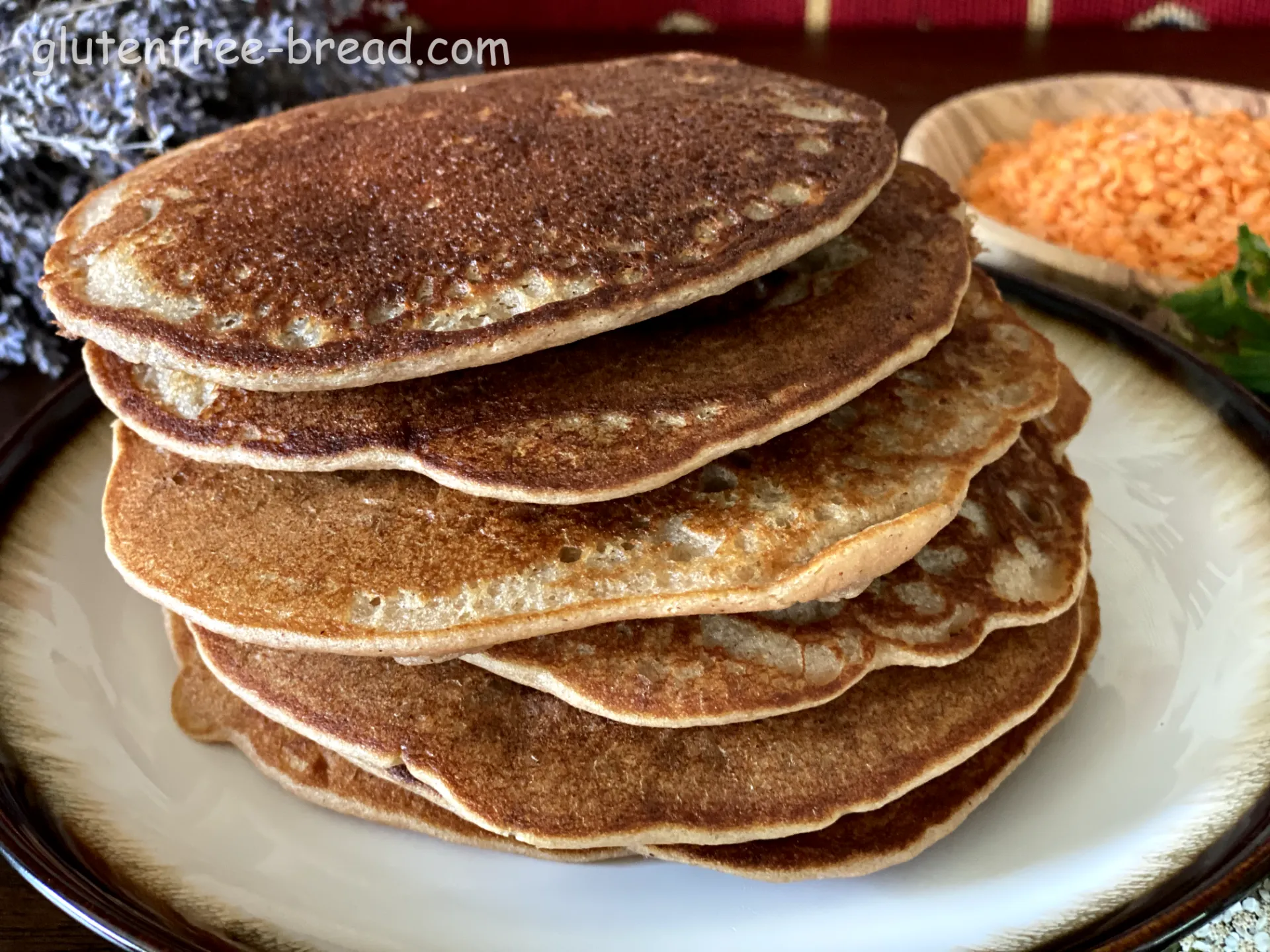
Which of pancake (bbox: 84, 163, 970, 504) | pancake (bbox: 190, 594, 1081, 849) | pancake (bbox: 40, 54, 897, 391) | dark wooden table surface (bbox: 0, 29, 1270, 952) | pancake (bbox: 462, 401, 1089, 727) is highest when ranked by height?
pancake (bbox: 40, 54, 897, 391)

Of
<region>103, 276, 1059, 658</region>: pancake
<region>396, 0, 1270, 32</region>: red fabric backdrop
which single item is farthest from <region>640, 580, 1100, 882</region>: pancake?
<region>396, 0, 1270, 32</region>: red fabric backdrop

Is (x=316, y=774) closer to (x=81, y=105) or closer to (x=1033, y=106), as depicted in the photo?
(x=81, y=105)

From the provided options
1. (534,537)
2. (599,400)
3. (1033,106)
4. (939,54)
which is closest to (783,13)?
(939,54)

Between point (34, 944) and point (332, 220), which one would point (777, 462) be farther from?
point (34, 944)

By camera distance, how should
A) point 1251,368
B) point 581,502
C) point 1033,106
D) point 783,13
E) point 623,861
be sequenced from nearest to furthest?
point 581,502 → point 623,861 → point 1251,368 → point 1033,106 → point 783,13

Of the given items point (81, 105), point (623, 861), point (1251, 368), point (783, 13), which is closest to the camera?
point (623, 861)

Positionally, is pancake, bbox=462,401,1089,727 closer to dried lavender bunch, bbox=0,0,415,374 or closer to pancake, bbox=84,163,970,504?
pancake, bbox=84,163,970,504

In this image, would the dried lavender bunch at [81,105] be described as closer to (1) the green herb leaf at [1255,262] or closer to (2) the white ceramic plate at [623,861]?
(2) the white ceramic plate at [623,861]

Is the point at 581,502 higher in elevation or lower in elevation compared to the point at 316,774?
higher
